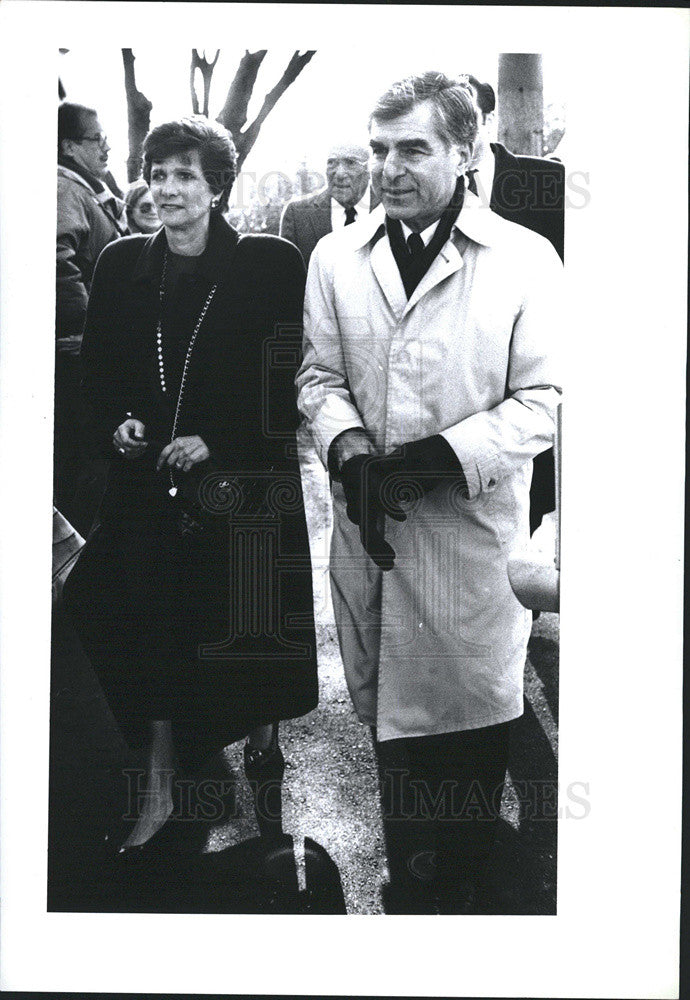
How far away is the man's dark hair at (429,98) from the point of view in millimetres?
2633

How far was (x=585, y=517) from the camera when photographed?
2697 mm

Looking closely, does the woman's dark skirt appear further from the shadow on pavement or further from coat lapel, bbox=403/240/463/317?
coat lapel, bbox=403/240/463/317

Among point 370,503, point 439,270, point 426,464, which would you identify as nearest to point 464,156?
point 439,270

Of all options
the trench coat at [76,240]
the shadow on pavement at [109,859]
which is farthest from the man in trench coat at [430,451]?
the trench coat at [76,240]

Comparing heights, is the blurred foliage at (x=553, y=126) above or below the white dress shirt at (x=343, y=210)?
above

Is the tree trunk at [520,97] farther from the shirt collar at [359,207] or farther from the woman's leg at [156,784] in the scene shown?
the woman's leg at [156,784]

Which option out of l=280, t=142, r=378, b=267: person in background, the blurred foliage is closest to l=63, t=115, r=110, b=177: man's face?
l=280, t=142, r=378, b=267: person in background

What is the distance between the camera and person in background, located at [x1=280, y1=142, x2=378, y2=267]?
2.64 m

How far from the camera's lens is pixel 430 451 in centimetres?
265

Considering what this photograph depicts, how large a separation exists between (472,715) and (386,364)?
0.83 m

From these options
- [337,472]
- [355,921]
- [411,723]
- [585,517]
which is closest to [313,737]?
[411,723]

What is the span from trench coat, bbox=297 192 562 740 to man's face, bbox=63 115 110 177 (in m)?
0.53

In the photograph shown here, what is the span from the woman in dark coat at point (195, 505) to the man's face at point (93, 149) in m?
0.12

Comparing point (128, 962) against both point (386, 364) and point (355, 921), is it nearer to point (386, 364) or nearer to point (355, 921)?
point (355, 921)
